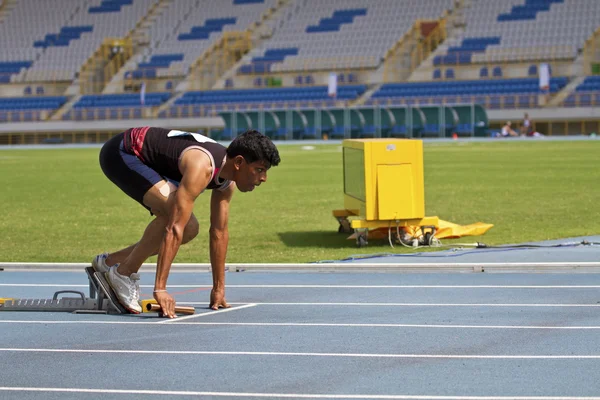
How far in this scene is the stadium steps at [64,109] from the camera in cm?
5784

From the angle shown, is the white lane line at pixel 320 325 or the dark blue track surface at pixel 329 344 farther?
the white lane line at pixel 320 325

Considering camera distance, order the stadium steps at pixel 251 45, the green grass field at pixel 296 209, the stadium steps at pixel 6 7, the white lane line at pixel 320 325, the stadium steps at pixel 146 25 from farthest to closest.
A: the stadium steps at pixel 6 7
the stadium steps at pixel 146 25
the stadium steps at pixel 251 45
the green grass field at pixel 296 209
the white lane line at pixel 320 325

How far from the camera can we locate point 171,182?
22.4 ft

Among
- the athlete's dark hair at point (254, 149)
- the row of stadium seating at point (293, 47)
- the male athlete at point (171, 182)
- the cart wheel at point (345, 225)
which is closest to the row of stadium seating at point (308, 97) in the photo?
the row of stadium seating at point (293, 47)

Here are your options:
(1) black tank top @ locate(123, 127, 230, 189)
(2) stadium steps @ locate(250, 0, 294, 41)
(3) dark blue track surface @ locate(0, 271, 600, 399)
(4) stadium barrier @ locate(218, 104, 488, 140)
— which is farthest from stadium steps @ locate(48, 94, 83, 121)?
(1) black tank top @ locate(123, 127, 230, 189)

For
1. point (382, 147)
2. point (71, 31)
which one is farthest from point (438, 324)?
point (71, 31)

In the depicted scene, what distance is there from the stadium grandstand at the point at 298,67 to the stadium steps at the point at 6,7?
0.35ft

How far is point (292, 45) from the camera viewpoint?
191 feet

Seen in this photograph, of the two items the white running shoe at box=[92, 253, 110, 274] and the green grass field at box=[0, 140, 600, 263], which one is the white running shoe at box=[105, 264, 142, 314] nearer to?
the white running shoe at box=[92, 253, 110, 274]

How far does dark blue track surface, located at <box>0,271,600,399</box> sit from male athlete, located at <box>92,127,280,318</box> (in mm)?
304

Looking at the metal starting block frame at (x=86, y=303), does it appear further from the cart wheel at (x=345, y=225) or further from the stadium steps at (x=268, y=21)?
the stadium steps at (x=268, y=21)

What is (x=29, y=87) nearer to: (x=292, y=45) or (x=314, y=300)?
(x=292, y=45)

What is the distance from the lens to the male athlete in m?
6.41

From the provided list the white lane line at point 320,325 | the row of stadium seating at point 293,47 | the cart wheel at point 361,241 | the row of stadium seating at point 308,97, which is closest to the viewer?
the white lane line at point 320,325
